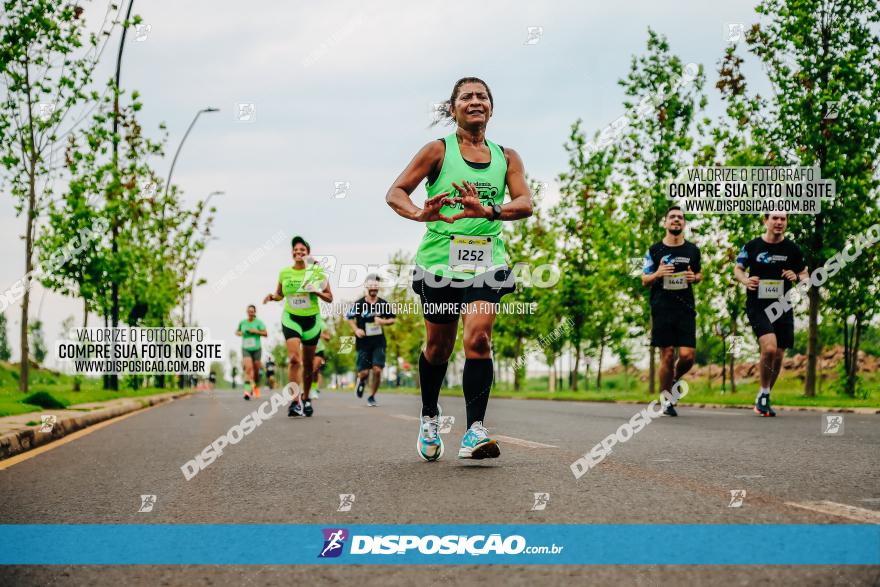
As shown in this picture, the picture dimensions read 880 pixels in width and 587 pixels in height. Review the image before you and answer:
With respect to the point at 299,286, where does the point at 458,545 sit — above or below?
below

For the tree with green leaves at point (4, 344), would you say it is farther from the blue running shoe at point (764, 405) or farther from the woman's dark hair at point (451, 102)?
the woman's dark hair at point (451, 102)

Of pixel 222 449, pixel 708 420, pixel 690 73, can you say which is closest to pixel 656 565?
pixel 222 449

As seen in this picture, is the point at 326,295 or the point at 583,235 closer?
the point at 326,295

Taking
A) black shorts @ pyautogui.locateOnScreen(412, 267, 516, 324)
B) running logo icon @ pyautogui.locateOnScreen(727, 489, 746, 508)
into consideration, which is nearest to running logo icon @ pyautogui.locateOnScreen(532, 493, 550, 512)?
running logo icon @ pyautogui.locateOnScreen(727, 489, 746, 508)

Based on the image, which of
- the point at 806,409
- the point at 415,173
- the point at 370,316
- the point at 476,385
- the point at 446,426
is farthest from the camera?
the point at 370,316

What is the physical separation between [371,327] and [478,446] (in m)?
11.9

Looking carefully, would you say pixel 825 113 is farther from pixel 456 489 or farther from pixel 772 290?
pixel 456 489

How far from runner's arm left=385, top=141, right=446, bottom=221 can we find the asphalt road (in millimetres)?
1692

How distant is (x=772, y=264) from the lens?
433 inches

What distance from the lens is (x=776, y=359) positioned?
10945mm

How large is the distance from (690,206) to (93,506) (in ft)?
57.3

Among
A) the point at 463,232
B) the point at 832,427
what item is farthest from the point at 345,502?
the point at 832,427

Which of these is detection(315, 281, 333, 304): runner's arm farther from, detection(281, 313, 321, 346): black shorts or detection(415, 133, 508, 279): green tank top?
detection(415, 133, 508, 279): green tank top

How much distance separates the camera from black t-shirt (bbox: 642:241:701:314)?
1141 centimetres
